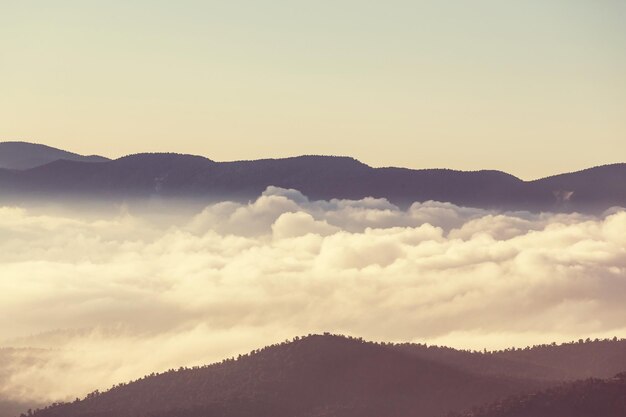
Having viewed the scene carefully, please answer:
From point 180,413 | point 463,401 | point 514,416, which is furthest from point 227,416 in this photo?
point 514,416

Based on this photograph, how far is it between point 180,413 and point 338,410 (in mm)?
23528

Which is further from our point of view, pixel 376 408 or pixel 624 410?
pixel 376 408

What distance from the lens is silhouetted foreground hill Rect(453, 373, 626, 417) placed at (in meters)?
164

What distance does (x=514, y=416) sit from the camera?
6501 inches

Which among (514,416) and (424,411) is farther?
(424,411)

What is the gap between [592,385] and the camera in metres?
170

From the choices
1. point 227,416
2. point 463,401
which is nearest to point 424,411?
point 463,401

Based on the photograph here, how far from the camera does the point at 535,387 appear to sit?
654ft

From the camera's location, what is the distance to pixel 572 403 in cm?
16600

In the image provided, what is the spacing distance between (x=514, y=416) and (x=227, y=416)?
51265mm

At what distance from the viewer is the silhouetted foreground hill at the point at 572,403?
16350cm

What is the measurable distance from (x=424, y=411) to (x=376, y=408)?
7.46m

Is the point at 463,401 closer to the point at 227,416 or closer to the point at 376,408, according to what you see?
the point at 376,408

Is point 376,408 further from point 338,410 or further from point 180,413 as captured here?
point 180,413
